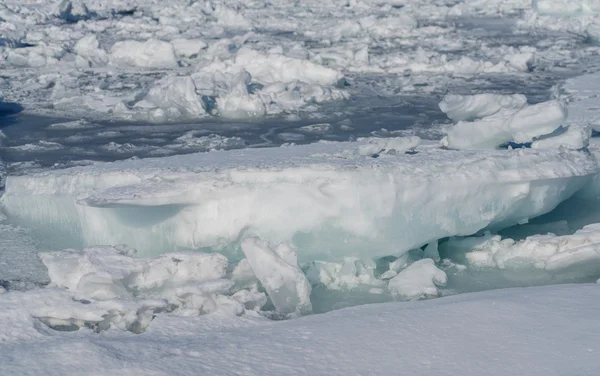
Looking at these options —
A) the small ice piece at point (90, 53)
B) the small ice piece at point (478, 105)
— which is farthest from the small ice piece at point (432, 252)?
the small ice piece at point (90, 53)

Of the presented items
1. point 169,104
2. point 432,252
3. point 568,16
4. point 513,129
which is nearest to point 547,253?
point 432,252

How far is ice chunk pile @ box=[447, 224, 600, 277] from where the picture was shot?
4.91 meters

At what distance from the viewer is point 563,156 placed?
18.0ft

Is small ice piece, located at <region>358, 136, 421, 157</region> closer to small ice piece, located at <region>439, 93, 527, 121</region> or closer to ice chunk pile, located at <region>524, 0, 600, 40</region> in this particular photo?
small ice piece, located at <region>439, 93, 527, 121</region>

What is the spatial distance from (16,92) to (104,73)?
1688mm

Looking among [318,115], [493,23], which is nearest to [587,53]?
[493,23]

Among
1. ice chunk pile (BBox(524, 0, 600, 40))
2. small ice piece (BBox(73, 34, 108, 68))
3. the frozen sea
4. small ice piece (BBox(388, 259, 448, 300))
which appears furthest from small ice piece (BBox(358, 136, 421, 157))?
ice chunk pile (BBox(524, 0, 600, 40))

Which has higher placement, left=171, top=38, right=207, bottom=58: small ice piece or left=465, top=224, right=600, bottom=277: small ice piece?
left=171, top=38, right=207, bottom=58: small ice piece

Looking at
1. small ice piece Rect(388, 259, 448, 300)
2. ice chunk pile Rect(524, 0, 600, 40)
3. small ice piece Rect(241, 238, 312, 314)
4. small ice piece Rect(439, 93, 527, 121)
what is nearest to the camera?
small ice piece Rect(241, 238, 312, 314)

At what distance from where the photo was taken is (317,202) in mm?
4863

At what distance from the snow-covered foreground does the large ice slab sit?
0.76m

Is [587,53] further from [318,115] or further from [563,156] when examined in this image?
[563,156]

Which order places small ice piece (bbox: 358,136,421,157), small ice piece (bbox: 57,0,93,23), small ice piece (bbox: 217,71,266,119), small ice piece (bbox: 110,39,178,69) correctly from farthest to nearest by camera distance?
small ice piece (bbox: 57,0,93,23) → small ice piece (bbox: 110,39,178,69) → small ice piece (bbox: 217,71,266,119) → small ice piece (bbox: 358,136,421,157)

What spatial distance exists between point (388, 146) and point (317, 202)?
4.47 ft
